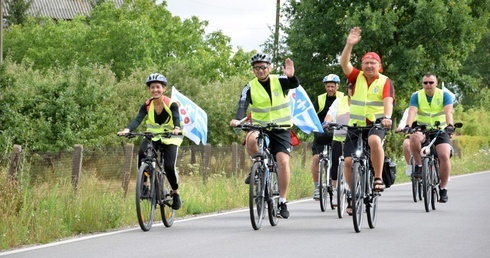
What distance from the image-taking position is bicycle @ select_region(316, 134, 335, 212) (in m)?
17.0

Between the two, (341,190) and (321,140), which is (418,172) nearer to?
(321,140)

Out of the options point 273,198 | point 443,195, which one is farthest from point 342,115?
point 273,198

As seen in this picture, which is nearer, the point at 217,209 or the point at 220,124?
the point at 217,209

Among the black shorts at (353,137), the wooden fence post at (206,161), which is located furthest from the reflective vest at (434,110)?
the wooden fence post at (206,161)

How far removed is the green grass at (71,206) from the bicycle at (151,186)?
0.57 m

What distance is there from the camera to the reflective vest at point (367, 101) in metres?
13.8

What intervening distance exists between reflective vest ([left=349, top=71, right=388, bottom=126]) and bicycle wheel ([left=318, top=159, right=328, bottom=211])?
10.7 feet

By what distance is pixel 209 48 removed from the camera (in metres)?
64.4

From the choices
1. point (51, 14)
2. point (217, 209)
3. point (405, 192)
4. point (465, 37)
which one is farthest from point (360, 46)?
point (51, 14)

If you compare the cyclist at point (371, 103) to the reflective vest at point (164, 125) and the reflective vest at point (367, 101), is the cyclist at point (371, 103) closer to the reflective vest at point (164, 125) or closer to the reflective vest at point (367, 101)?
the reflective vest at point (367, 101)

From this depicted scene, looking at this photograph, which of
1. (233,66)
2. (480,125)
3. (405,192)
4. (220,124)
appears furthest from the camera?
(480,125)

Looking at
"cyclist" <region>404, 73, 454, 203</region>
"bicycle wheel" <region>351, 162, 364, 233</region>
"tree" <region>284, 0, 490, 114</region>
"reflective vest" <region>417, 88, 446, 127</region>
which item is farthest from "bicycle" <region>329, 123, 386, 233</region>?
"tree" <region>284, 0, 490, 114</region>

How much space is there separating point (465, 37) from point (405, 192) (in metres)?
18.7

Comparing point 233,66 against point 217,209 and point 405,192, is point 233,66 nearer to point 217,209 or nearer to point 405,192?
point 405,192
